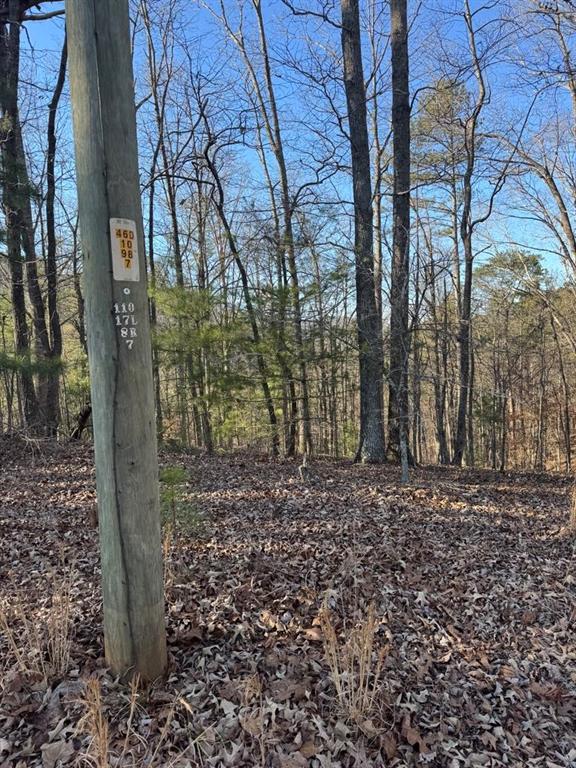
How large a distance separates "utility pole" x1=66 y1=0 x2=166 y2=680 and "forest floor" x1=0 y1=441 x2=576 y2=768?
35 cm

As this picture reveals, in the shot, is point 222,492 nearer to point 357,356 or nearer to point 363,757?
point 357,356

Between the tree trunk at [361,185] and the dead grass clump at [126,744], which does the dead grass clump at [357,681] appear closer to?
the dead grass clump at [126,744]

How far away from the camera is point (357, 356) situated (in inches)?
305

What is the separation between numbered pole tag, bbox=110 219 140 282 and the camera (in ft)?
5.82

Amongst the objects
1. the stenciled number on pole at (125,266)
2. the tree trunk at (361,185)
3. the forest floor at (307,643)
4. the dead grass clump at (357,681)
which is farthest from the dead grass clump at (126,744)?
the tree trunk at (361,185)

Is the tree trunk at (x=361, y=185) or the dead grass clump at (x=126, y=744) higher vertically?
the tree trunk at (x=361, y=185)

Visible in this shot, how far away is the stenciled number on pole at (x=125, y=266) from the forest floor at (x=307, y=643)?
1.29m

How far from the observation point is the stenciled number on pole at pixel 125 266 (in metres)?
1.78

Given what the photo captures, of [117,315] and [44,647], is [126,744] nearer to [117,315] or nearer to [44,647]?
[44,647]

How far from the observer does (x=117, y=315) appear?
1.79 m

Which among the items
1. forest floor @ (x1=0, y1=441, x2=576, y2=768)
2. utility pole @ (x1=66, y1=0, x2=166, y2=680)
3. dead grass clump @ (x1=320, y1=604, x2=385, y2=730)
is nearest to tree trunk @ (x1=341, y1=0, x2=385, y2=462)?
forest floor @ (x1=0, y1=441, x2=576, y2=768)

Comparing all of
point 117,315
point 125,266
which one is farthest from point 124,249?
Result: point 117,315

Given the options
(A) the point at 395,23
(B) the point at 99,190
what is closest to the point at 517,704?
(B) the point at 99,190

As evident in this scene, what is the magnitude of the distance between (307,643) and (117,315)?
191 centimetres
